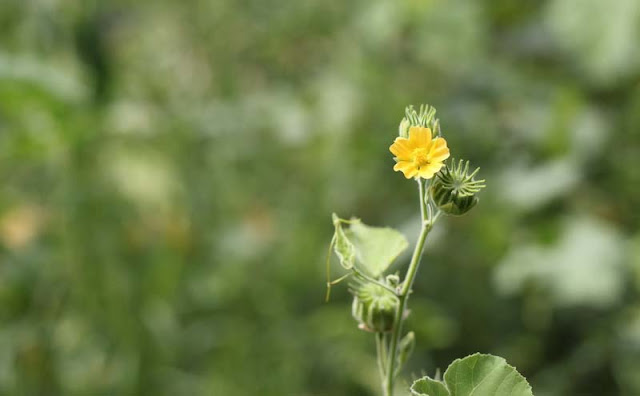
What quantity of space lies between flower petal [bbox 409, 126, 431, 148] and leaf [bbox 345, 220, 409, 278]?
0.09 meters

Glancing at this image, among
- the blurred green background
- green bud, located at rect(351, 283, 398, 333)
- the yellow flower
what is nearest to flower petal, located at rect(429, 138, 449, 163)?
the yellow flower

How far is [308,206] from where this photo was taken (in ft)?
5.12

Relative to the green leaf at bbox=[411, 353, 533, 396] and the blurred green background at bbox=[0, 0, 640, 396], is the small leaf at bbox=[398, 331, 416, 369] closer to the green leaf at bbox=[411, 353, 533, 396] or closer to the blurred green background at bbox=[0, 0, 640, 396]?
the green leaf at bbox=[411, 353, 533, 396]

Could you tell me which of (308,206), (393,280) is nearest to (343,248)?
(393,280)

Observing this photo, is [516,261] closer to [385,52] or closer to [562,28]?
[562,28]

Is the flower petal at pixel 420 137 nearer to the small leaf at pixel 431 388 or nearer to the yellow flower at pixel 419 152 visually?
the yellow flower at pixel 419 152

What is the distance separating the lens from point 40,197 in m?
1.58

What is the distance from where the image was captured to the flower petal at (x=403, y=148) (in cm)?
37

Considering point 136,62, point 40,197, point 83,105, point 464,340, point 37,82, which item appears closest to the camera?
point 37,82

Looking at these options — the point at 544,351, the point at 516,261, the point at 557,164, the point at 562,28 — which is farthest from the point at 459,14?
the point at 544,351

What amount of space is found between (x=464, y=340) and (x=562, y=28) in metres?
0.57

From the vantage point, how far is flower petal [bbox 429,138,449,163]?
0.36 m

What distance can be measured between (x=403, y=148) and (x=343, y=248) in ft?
0.23

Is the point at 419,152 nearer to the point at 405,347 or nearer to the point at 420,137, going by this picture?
the point at 420,137
